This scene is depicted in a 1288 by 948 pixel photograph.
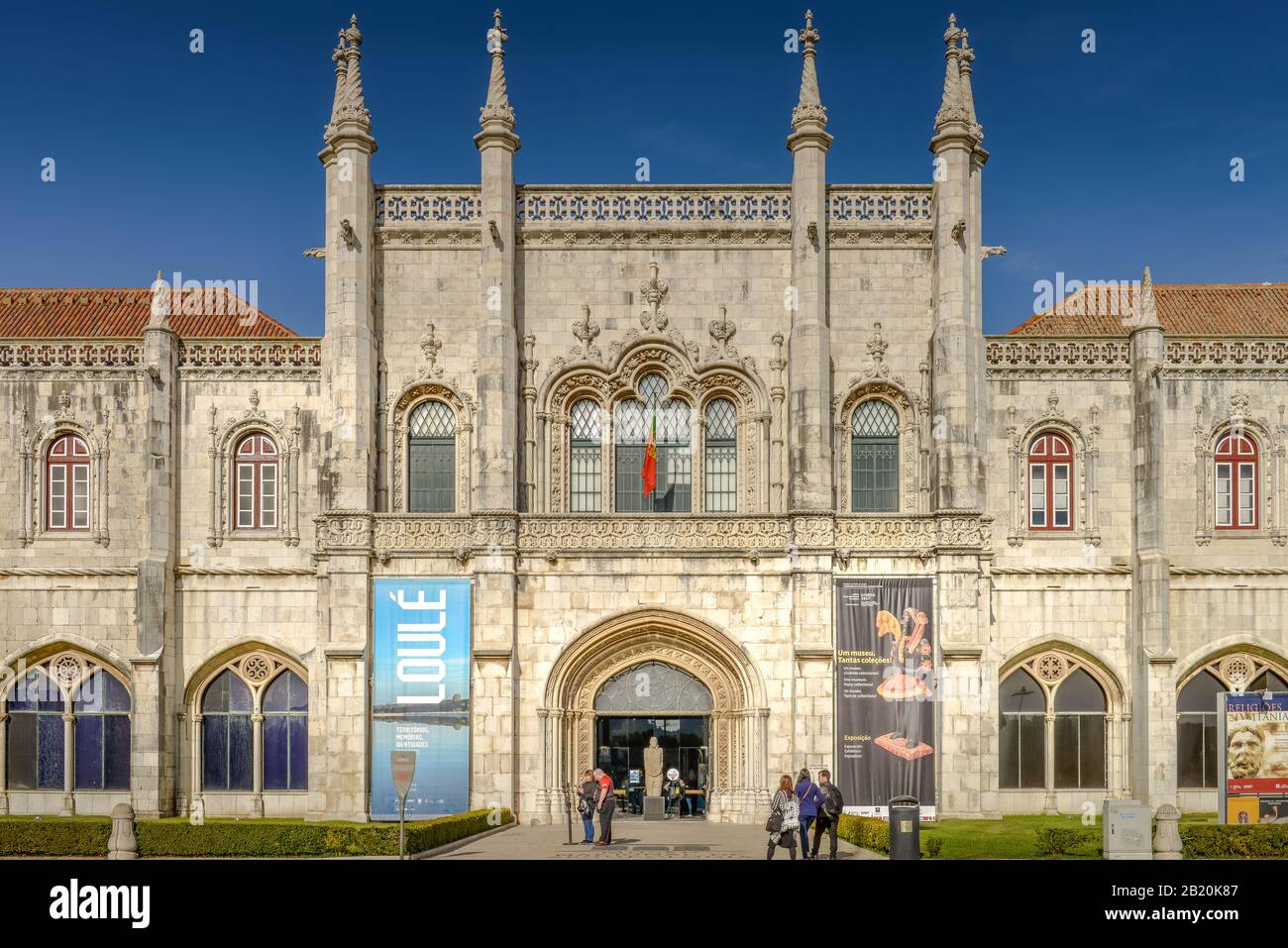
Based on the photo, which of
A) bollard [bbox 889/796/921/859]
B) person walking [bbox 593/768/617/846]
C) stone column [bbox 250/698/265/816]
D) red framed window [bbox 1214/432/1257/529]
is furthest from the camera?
red framed window [bbox 1214/432/1257/529]

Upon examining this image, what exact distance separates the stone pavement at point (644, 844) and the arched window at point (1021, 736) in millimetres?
7059

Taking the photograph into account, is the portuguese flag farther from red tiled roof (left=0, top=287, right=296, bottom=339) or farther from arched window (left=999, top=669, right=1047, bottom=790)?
red tiled roof (left=0, top=287, right=296, bottom=339)

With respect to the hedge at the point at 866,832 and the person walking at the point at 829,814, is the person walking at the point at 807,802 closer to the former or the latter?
the person walking at the point at 829,814

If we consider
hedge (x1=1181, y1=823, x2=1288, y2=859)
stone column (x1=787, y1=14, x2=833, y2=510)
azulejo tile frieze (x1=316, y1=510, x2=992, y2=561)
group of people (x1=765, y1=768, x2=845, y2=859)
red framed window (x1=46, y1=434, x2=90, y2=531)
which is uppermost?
stone column (x1=787, y1=14, x2=833, y2=510)

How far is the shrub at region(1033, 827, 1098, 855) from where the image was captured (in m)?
25.8

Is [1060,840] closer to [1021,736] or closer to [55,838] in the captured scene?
[1021,736]

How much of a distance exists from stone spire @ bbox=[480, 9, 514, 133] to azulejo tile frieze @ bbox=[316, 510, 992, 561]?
9.88 meters

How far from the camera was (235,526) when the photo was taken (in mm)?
35781

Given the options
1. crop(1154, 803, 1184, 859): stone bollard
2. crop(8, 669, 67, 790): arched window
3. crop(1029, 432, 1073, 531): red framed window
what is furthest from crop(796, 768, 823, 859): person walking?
crop(8, 669, 67, 790): arched window

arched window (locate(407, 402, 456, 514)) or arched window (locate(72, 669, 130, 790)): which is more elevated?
arched window (locate(407, 402, 456, 514))

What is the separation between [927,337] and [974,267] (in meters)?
2.10

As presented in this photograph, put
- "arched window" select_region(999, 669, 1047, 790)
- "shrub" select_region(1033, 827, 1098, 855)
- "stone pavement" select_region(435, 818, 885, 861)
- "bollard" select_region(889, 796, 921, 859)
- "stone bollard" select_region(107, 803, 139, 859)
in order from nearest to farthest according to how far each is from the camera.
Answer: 1. "bollard" select_region(889, 796, 921, 859)
2. "shrub" select_region(1033, 827, 1098, 855)
3. "stone pavement" select_region(435, 818, 885, 861)
4. "stone bollard" select_region(107, 803, 139, 859)
5. "arched window" select_region(999, 669, 1047, 790)

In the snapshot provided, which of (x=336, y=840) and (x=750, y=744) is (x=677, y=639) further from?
(x=336, y=840)
